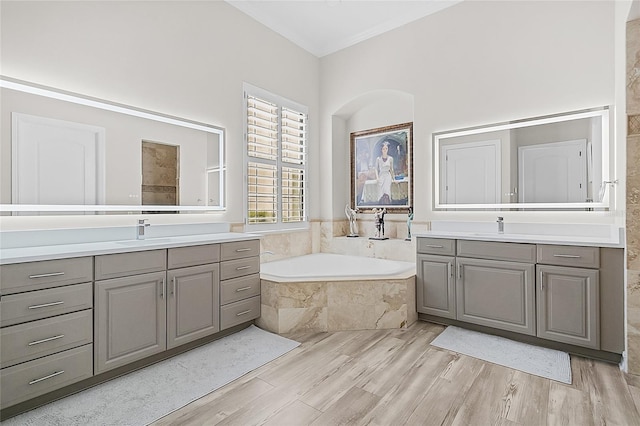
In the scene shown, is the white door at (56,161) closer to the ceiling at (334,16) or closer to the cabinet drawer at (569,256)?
the ceiling at (334,16)

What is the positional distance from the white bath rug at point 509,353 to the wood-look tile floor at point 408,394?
81 millimetres

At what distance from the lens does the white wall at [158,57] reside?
2.20 m

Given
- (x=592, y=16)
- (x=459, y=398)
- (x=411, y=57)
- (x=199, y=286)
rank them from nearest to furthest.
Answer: (x=459, y=398) < (x=199, y=286) < (x=592, y=16) < (x=411, y=57)

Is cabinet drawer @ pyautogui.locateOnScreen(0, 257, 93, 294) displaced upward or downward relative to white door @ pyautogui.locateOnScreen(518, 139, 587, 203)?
downward

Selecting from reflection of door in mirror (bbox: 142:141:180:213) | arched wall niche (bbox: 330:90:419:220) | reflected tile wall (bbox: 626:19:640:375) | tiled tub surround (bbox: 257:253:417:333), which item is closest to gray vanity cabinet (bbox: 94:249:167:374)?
reflection of door in mirror (bbox: 142:141:180:213)

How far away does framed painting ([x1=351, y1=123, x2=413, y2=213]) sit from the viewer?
411cm

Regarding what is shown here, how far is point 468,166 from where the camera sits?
340 centimetres

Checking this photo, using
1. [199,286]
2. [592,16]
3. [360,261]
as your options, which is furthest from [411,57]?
[199,286]

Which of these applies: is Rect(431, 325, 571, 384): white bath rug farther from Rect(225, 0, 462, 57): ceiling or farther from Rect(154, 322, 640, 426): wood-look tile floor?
Rect(225, 0, 462, 57): ceiling

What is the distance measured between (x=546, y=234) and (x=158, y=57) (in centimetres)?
370

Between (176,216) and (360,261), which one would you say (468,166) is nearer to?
(360,261)

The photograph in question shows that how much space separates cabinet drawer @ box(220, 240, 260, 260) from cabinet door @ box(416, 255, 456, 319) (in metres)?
1.56

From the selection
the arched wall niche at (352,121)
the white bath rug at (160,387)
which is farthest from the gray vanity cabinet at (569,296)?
the arched wall niche at (352,121)

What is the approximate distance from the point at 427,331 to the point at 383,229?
4.91ft
